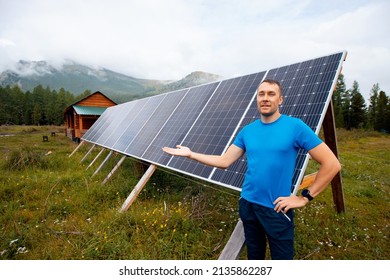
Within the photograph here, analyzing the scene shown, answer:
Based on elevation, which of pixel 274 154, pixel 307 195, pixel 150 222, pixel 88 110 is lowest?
pixel 150 222

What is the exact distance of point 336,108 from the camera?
46562 millimetres

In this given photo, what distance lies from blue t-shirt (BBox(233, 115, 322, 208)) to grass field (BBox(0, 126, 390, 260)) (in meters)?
2.07

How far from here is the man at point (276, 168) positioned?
2152 millimetres

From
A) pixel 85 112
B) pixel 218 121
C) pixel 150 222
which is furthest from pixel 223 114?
pixel 85 112

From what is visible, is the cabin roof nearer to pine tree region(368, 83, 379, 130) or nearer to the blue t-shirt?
the blue t-shirt

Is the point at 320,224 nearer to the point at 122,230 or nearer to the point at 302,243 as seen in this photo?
the point at 302,243

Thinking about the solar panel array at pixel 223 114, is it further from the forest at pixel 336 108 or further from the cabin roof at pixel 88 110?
the forest at pixel 336 108

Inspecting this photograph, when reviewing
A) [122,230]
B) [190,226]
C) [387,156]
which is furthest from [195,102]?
[387,156]

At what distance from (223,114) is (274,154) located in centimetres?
305

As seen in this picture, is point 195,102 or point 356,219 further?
point 195,102

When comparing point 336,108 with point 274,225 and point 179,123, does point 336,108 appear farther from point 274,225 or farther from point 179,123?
point 274,225
